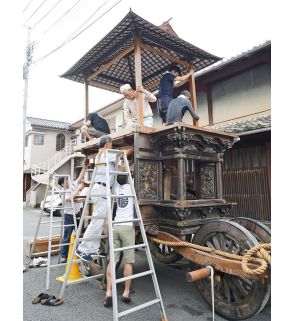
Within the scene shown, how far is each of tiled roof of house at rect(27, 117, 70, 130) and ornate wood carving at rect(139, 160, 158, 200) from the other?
22.8 m

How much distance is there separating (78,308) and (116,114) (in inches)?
637

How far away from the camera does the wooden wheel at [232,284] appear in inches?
126

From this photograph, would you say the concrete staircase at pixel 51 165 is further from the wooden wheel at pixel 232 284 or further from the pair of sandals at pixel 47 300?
the wooden wheel at pixel 232 284

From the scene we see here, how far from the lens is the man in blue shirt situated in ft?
18.3

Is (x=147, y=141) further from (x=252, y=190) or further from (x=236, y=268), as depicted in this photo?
(x=252, y=190)

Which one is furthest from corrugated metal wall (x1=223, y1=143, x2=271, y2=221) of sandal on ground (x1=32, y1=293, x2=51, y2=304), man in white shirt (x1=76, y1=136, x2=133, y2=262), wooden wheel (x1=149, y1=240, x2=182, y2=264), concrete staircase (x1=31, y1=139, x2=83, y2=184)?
concrete staircase (x1=31, y1=139, x2=83, y2=184)

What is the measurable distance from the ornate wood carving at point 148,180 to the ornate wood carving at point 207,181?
1145 millimetres

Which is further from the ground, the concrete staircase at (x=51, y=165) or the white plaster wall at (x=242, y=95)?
the white plaster wall at (x=242, y=95)

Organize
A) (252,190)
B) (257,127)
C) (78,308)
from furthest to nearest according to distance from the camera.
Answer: (252,190), (257,127), (78,308)

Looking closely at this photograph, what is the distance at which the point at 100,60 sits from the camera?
5.55 m

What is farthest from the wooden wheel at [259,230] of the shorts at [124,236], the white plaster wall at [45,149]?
the white plaster wall at [45,149]

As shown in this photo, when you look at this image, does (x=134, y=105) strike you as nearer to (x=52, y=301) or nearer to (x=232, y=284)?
(x=232, y=284)

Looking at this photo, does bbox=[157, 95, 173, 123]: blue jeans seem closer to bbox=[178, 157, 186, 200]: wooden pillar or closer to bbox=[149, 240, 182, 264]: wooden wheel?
bbox=[178, 157, 186, 200]: wooden pillar
